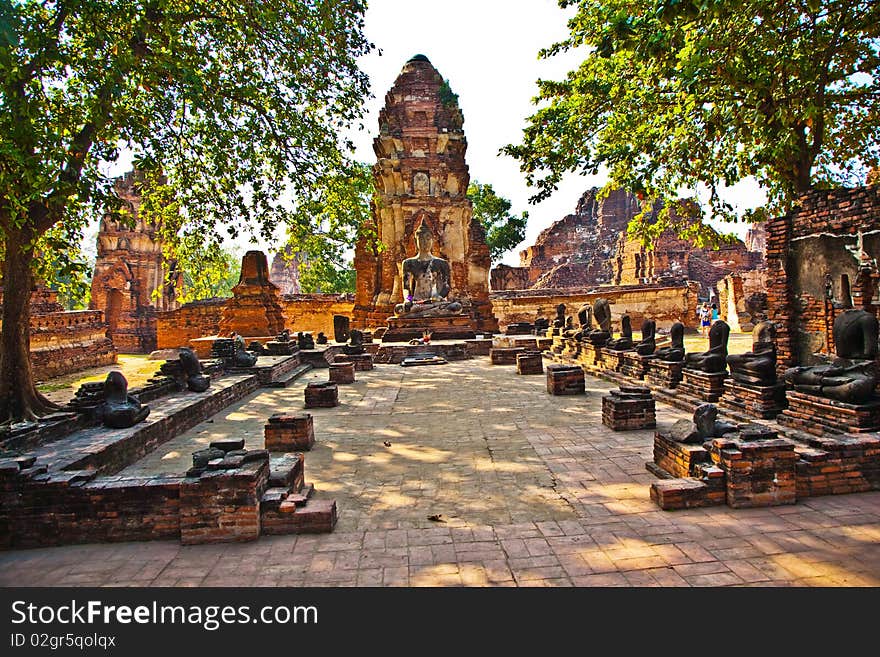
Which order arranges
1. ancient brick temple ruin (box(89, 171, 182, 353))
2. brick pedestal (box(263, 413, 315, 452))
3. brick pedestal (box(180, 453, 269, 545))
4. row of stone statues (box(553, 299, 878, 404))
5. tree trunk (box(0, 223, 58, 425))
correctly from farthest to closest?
ancient brick temple ruin (box(89, 171, 182, 353)), tree trunk (box(0, 223, 58, 425)), brick pedestal (box(263, 413, 315, 452)), row of stone statues (box(553, 299, 878, 404)), brick pedestal (box(180, 453, 269, 545))

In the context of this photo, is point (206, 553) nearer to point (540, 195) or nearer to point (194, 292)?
point (540, 195)

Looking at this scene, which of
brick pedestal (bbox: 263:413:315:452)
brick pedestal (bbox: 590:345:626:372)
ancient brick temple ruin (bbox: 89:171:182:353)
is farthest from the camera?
ancient brick temple ruin (bbox: 89:171:182:353)

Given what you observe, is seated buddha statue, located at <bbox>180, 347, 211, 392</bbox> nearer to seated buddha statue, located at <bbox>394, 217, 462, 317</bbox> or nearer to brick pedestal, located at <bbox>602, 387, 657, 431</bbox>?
brick pedestal, located at <bbox>602, 387, 657, 431</bbox>

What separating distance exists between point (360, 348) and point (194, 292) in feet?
14.5

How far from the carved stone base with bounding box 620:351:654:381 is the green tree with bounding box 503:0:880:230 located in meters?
3.10

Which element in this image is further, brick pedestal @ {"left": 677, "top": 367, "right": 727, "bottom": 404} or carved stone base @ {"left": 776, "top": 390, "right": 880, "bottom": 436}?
brick pedestal @ {"left": 677, "top": 367, "right": 727, "bottom": 404}

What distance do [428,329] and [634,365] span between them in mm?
7710

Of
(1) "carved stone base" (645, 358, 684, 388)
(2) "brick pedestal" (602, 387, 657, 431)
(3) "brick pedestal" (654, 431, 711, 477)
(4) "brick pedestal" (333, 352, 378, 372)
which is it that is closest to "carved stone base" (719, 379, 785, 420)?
(2) "brick pedestal" (602, 387, 657, 431)

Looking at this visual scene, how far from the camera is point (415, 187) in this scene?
21484 mm

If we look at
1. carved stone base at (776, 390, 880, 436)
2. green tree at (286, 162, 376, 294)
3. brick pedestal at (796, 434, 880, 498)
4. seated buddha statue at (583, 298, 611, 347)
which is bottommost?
brick pedestal at (796, 434, 880, 498)

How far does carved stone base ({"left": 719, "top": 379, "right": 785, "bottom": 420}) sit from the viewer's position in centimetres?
615

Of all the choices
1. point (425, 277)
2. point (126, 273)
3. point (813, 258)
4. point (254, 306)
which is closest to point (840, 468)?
point (813, 258)

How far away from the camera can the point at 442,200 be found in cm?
2144

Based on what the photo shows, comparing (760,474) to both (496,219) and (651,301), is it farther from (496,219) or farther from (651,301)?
(496,219)
